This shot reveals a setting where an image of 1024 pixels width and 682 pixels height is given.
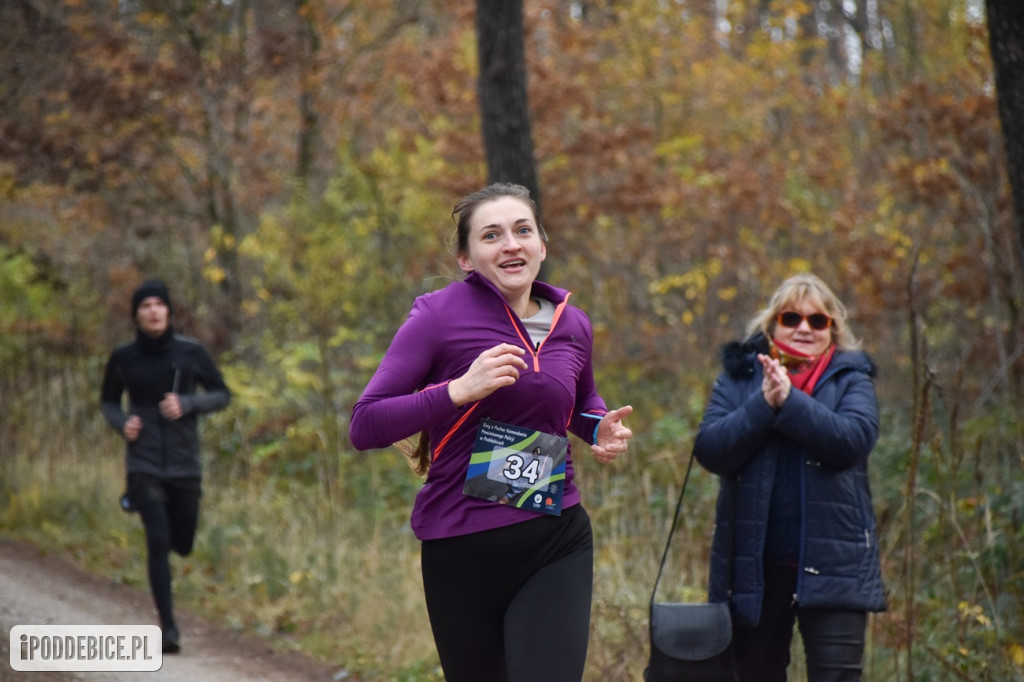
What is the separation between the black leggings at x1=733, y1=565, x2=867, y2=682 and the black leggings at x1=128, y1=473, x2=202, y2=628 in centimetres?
367

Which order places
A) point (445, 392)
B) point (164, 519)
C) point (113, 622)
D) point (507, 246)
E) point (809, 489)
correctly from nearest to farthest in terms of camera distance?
point (445, 392) → point (507, 246) → point (809, 489) → point (164, 519) → point (113, 622)

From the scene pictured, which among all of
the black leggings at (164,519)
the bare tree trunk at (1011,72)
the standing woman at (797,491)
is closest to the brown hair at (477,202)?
the standing woman at (797,491)

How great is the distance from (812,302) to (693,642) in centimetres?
144

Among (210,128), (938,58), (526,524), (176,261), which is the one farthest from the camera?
(176,261)

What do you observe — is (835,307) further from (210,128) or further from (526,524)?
(210,128)

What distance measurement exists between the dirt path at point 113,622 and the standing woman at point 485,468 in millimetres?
3529

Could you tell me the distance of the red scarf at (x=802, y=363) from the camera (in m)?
4.50

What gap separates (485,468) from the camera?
3.11 meters

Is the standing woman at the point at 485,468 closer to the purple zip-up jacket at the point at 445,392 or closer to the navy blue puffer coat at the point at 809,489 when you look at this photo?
the purple zip-up jacket at the point at 445,392

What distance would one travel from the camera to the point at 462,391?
2.95 meters

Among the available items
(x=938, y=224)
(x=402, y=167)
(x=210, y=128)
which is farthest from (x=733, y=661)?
(x=210, y=128)

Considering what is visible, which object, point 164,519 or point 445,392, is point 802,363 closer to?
point 445,392

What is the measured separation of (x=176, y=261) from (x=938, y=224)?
Result: 1088cm

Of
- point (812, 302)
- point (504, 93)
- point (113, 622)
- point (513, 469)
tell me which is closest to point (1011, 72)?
point (812, 302)
